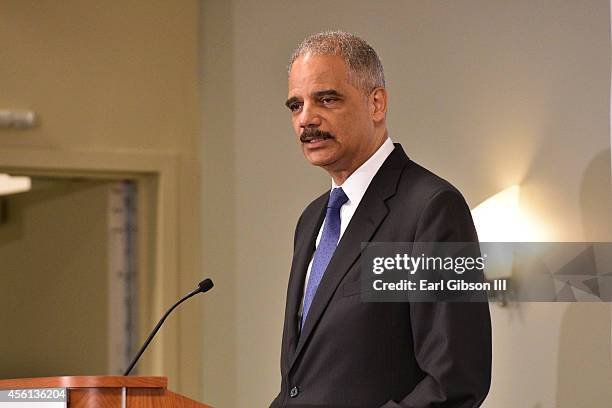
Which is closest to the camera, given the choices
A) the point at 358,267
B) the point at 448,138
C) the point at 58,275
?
the point at 358,267

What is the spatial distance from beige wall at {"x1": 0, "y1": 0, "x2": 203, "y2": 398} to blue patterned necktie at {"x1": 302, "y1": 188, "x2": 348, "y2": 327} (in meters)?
2.29

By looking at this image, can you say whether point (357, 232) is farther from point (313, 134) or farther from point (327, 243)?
point (313, 134)

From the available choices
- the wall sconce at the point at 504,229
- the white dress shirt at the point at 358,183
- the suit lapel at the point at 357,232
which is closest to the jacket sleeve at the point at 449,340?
the suit lapel at the point at 357,232

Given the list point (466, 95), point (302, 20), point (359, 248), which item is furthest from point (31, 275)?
point (359, 248)

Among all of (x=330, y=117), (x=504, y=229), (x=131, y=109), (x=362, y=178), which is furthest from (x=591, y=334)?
(x=131, y=109)

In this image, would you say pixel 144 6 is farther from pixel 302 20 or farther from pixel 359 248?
pixel 359 248

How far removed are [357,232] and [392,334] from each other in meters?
0.27

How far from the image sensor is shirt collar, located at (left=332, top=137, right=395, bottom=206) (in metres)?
2.54

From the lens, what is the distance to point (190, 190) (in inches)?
192

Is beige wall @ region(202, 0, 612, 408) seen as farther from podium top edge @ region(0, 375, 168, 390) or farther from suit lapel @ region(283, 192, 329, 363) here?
podium top edge @ region(0, 375, 168, 390)

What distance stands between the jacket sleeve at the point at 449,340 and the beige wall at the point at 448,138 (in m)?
0.78

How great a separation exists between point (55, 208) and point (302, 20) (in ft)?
4.98

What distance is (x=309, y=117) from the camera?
8.30 ft

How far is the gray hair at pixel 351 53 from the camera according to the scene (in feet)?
8.38
